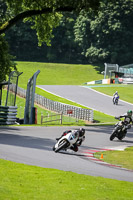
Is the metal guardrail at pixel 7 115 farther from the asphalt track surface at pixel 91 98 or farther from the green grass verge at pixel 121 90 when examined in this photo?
the green grass verge at pixel 121 90

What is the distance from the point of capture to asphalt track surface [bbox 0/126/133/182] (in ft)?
46.4

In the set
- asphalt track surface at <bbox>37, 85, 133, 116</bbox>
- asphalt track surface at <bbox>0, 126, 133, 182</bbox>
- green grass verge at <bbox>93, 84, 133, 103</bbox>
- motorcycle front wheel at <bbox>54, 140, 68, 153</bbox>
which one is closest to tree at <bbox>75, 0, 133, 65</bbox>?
green grass verge at <bbox>93, 84, 133, 103</bbox>

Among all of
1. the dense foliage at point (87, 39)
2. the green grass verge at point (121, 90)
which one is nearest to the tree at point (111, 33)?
the dense foliage at point (87, 39)

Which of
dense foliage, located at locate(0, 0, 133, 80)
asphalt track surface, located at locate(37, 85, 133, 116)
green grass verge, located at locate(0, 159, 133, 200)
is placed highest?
dense foliage, located at locate(0, 0, 133, 80)

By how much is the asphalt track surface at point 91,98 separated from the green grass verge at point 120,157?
90.1ft

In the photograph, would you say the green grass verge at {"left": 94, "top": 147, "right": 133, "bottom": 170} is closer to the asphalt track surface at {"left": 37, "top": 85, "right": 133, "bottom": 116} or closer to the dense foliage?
the asphalt track surface at {"left": 37, "top": 85, "right": 133, "bottom": 116}

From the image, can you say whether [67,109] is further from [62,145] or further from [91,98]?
[62,145]

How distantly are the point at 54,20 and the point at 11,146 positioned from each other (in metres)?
17.4

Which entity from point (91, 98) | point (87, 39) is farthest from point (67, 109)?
point (87, 39)

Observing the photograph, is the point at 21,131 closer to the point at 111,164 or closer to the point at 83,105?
the point at 111,164

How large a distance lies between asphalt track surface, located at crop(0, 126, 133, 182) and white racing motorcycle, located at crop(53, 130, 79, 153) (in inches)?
9.1

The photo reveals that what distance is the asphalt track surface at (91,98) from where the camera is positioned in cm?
5056

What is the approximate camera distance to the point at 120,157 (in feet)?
61.9

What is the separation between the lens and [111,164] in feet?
54.9
